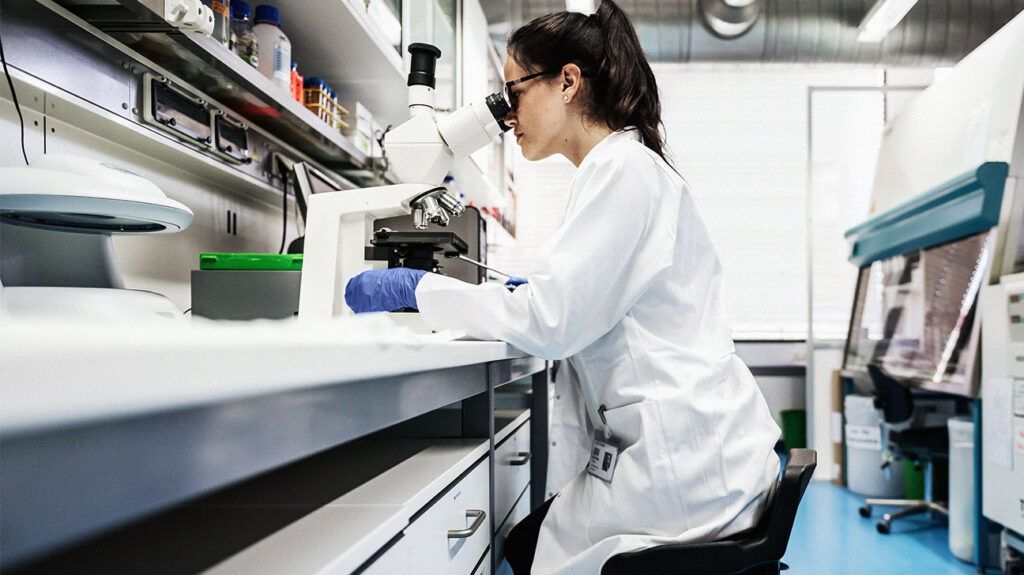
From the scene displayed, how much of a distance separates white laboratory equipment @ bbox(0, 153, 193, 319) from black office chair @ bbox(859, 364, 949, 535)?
2.99 m

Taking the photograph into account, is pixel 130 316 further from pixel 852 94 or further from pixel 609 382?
pixel 852 94

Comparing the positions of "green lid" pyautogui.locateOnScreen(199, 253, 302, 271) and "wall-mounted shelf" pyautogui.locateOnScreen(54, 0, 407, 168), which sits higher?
"wall-mounted shelf" pyautogui.locateOnScreen(54, 0, 407, 168)

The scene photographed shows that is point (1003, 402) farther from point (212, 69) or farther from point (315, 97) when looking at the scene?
point (212, 69)

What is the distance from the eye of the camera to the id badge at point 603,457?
1038 millimetres

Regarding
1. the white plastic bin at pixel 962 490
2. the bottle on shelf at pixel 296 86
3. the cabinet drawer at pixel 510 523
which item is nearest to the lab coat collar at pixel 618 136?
the cabinet drawer at pixel 510 523

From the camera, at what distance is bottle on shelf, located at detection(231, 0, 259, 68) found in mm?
1534

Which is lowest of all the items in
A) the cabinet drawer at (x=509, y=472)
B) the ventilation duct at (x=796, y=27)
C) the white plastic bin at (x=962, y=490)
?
the white plastic bin at (x=962, y=490)

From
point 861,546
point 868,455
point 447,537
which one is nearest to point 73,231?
point 447,537

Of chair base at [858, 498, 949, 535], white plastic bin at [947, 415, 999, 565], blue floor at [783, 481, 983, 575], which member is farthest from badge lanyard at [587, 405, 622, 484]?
chair base at [858, 498, 949, 535]

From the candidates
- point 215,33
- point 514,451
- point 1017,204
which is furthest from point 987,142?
point 215,33

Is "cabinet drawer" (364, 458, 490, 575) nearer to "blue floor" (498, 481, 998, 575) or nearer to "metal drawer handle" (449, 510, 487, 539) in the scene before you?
"metal drawer handle" (449, 510, 487, 539)

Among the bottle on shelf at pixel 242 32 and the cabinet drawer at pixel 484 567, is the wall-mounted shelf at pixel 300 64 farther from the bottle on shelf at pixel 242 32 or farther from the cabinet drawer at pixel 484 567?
the cabinet drawer at pixel 484 567

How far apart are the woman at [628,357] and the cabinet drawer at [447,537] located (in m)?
0.15

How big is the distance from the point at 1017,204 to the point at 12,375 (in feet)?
10.1
